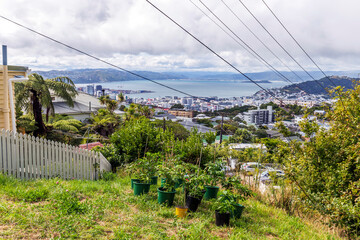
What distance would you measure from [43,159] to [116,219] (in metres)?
3.91

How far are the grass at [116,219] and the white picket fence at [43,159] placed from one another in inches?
43.7

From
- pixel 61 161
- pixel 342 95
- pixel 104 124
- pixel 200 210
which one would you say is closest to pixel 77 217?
pixel 200 210

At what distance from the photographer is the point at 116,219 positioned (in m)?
4.37

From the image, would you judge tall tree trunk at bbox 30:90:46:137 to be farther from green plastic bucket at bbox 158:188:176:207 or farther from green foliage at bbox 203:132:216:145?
green plastic bucket at bbox 158:188:176:207

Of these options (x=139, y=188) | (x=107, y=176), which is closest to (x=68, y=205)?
(x=139, y=188)

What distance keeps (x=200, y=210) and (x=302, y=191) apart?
2.29 meters

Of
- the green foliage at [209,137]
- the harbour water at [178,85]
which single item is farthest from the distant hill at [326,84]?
the harbour water at [178,85]

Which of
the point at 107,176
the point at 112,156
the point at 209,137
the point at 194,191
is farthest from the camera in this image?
the point at 112,156

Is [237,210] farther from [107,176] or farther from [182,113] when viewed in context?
[182,113]

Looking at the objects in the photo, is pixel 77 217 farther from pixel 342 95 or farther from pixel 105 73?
pixel 105 73

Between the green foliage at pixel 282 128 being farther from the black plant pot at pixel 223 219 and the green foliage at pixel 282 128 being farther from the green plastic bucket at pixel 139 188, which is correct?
the green plastic bucket at pixel 139 188

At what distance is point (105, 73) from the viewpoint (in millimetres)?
57031

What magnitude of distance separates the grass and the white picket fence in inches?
43.7

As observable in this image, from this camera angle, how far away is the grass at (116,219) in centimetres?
383
